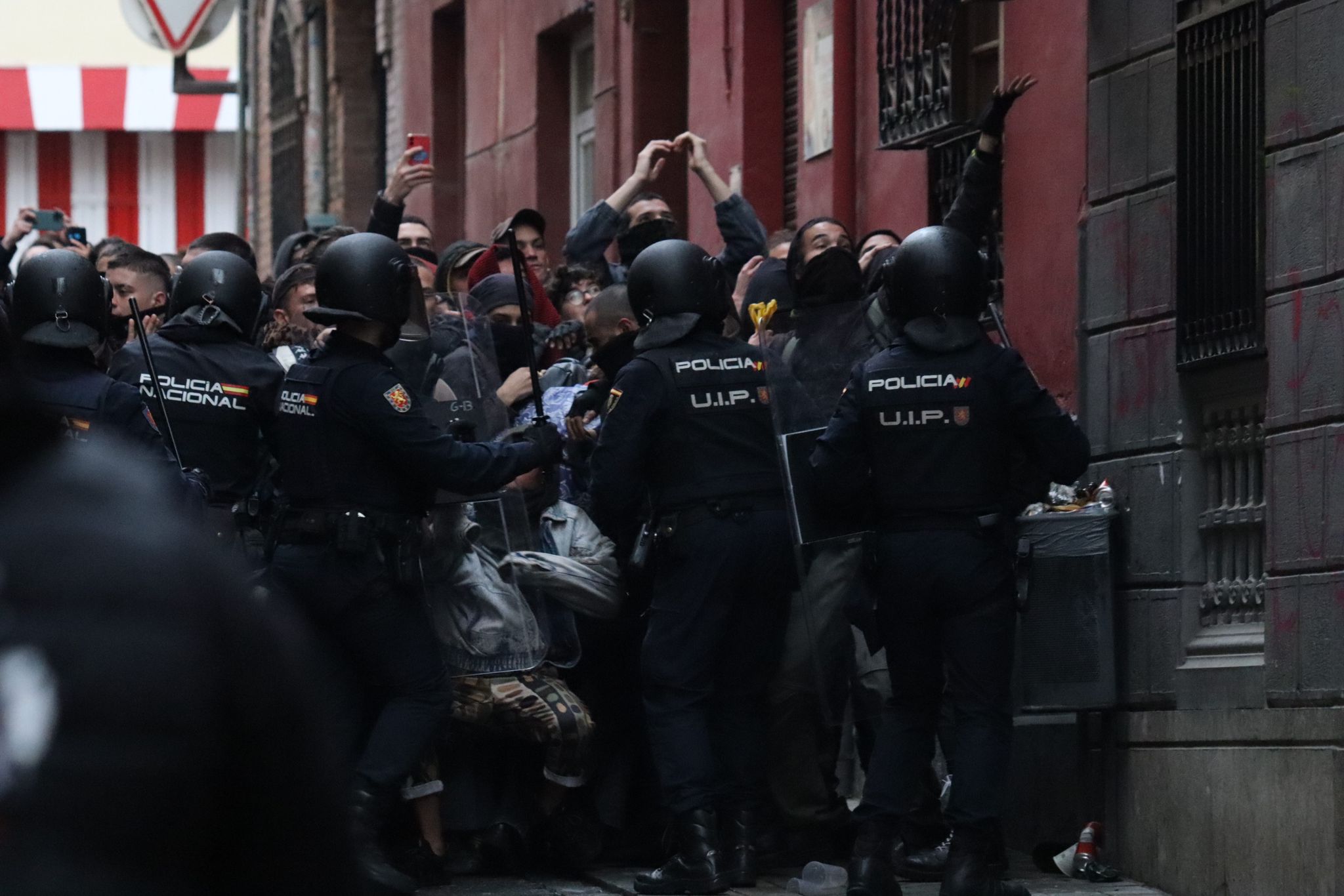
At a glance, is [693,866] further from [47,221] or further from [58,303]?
[47,221]

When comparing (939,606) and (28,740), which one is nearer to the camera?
(28,740)

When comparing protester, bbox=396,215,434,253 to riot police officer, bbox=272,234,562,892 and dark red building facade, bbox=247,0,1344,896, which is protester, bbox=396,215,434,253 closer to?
dark red building facade, bbox=247,0,1344,896

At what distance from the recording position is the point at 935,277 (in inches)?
272

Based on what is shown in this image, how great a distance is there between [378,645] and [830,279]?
6.51 ft

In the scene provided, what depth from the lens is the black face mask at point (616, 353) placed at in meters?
7.99

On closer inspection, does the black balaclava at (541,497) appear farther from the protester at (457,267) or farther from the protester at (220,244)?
the protester at (457,267)

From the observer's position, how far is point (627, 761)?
791 cm

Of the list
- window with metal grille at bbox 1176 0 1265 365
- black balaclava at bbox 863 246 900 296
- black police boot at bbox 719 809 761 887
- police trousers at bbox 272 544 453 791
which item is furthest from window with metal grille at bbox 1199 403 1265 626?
police trousers at bbox 272 544 453 791

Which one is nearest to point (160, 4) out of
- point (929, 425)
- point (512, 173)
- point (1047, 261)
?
point (512, 173)

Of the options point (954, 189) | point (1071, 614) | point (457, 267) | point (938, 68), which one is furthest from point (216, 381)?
point (938, 68)

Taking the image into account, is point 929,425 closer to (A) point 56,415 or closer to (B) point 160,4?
(A) point 56,415

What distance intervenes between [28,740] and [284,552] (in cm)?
567

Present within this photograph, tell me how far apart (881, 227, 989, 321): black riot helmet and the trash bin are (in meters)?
0.89

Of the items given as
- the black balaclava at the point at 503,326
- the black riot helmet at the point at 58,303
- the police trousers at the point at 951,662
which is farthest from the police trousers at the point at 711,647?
the black riot helmet at the point at 58,303
